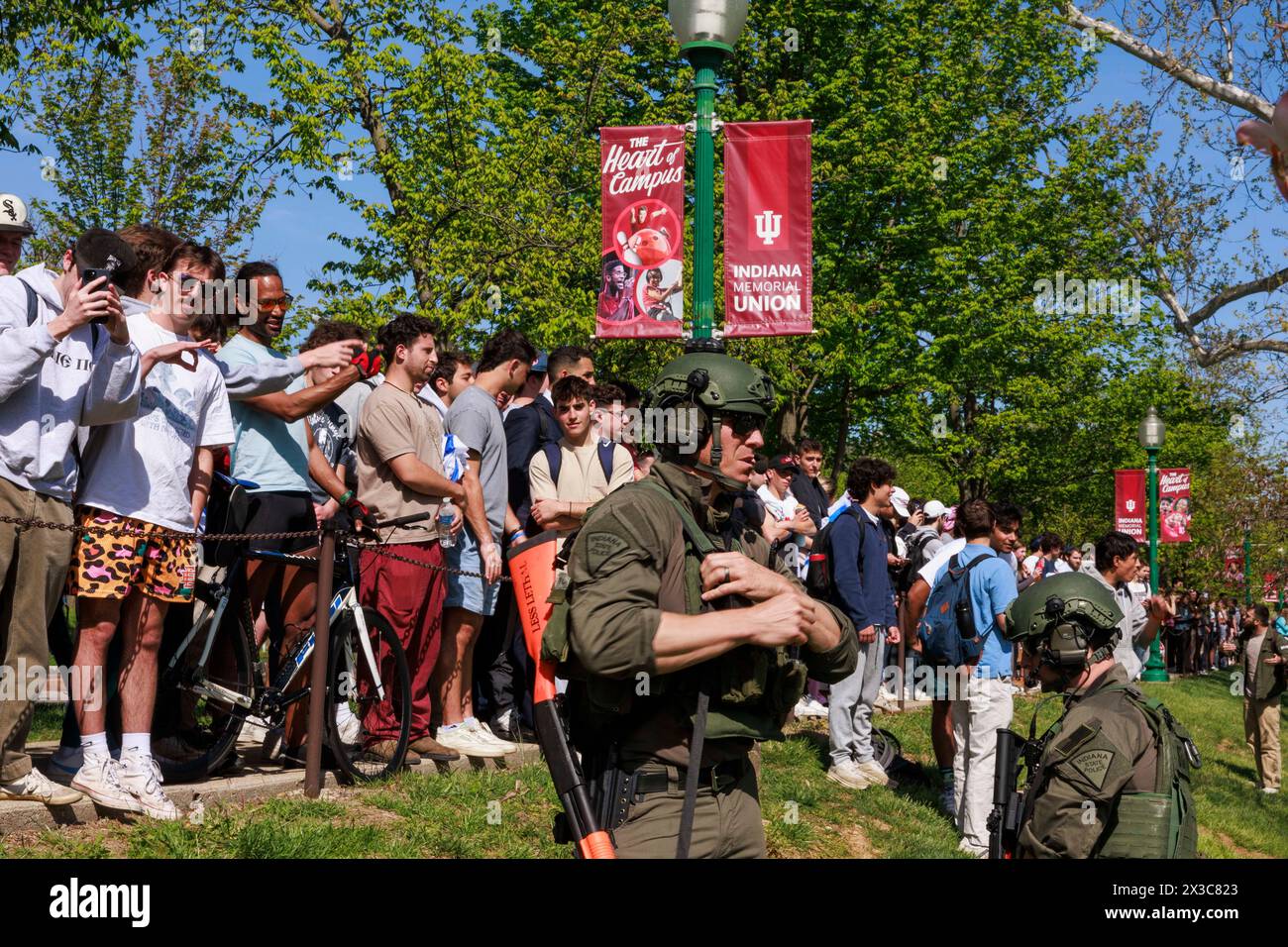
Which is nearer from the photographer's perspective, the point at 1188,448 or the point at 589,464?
the point at 589,464

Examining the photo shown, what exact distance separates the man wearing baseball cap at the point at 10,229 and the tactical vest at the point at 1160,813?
4545 millimetres

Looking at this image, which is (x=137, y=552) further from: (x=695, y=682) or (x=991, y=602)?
(x=991, y=602)

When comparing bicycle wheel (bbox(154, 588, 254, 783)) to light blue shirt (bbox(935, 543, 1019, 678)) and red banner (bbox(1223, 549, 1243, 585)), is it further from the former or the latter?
red banner (bbox(1223, 549, 1243, 585))

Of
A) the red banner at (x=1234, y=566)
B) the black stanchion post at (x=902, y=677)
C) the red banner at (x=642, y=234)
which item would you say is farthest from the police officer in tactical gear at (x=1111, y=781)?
the red banner at (x=1234, y=566)

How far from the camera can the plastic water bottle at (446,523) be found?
290 inches

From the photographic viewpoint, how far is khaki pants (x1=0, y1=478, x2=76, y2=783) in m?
4.89

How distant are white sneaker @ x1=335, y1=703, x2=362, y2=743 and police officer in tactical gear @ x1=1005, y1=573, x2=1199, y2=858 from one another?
3.91m

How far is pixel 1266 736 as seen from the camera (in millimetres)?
16828

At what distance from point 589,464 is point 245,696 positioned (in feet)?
9.49

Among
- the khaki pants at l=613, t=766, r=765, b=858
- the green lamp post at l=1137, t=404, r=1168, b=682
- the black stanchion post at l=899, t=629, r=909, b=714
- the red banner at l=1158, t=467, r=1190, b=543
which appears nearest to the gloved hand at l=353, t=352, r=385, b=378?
the khaki pants at l=613, t=766, r=765, b=858

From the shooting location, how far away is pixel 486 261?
1941cm

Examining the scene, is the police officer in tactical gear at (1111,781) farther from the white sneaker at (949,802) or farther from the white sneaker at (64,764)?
the white sneaker at (949,802)
